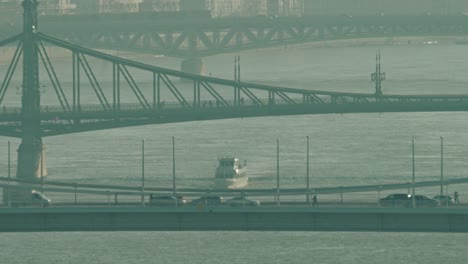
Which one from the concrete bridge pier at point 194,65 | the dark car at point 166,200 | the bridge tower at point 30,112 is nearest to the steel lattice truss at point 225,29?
the concrete bridge pier at point 194,65

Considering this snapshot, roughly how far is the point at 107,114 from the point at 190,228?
115 feet

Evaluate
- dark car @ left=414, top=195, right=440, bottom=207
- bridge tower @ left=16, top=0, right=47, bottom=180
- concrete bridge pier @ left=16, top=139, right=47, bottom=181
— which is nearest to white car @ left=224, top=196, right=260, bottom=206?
dark car @ left=414, top=195, right=440, bottom=207

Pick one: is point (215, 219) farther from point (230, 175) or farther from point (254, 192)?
point (230, 175)

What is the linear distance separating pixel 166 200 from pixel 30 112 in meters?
30.3

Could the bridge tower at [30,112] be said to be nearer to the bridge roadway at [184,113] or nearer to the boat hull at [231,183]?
the bridge roadway at [184,113]

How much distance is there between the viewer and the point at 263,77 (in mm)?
152375

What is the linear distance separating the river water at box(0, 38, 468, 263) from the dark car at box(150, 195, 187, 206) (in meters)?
2.00

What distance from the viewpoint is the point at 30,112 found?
94250mm

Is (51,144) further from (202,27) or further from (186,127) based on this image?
(202,27)

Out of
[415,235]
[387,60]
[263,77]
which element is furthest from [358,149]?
[387,60]

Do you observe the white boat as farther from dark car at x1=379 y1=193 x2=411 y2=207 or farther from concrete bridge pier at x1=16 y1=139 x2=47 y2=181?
dark car at x1=379 y1=193 x2=411 y2=207

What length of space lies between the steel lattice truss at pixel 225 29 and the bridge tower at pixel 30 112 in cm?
5428

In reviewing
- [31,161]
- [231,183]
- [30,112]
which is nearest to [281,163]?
[231,183]

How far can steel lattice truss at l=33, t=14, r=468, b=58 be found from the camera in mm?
152625
